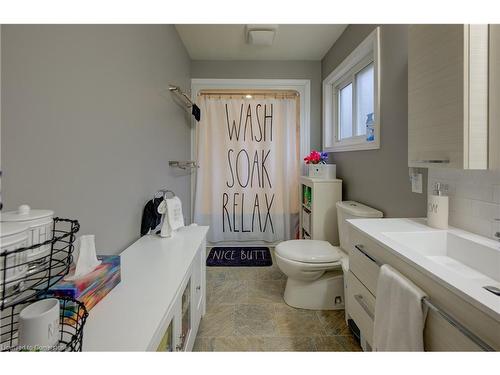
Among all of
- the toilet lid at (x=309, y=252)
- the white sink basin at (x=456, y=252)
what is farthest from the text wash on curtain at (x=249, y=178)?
the white sink basin at (x=456, y=252)

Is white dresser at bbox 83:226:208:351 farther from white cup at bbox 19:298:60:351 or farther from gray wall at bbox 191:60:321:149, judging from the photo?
gray wall at bbox 191:60:321:149

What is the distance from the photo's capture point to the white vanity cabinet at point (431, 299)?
60 centimetres

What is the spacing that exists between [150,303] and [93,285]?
19cm

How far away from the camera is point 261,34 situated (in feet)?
7.39

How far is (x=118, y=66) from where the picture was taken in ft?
4.11

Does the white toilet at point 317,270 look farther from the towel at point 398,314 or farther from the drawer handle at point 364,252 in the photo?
the towel at point 398,314

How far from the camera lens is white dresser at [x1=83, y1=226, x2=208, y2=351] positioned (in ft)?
2.20

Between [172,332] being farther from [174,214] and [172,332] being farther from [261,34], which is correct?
[261,34]

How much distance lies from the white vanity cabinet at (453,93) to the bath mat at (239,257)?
196cm

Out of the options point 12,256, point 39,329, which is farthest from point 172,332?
point 12,256

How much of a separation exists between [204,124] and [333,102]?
1.57 m

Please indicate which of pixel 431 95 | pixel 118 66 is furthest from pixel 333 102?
pixel 118 66

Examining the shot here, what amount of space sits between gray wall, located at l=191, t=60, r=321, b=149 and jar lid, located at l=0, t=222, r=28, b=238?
9.17 ft
